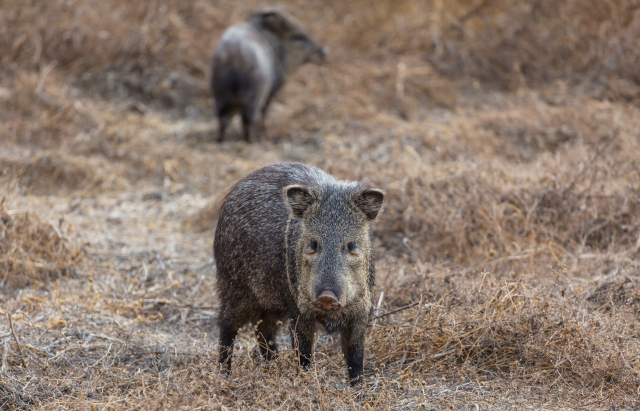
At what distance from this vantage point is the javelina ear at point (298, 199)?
356 cm

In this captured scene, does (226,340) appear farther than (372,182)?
No

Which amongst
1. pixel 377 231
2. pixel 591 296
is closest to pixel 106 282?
pixel 377 231

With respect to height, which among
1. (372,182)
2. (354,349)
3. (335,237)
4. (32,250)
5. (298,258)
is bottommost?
(32,250)

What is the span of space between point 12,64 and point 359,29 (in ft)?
20.3

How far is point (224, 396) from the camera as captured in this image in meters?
3.33

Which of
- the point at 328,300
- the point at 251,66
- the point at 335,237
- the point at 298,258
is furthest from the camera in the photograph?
the point at 251,66

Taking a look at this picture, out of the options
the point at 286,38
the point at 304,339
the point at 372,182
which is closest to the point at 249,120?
the point at 286,38

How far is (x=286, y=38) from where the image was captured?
1067cm

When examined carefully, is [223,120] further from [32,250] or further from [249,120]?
[32,250]

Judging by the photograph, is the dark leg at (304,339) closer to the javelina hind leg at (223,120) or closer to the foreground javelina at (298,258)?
the foreground javelina at (298,258)

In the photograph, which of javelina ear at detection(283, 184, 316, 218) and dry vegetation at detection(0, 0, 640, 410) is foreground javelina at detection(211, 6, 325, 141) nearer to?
dry vegetation at detection(0, 0, 640, 410)

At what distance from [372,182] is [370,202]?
2.80 meters

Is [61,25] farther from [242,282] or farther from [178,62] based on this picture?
[242,282]

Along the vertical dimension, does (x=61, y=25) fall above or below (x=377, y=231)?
above
